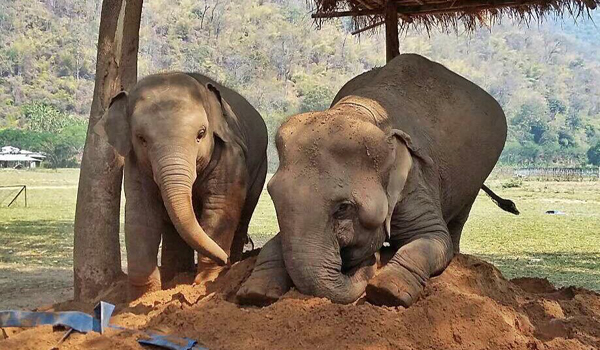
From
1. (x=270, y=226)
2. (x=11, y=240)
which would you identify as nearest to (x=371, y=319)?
(x=11, y=240)

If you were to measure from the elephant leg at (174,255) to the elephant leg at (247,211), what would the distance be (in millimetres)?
367

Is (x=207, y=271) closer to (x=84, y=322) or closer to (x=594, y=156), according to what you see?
(x=84, y=322)

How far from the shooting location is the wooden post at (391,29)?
8945 millimetres

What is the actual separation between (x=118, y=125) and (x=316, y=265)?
2132 millimetres

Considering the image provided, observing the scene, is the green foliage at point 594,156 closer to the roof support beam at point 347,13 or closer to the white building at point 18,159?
the white building at point 18,159

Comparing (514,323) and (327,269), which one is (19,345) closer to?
(327,269)

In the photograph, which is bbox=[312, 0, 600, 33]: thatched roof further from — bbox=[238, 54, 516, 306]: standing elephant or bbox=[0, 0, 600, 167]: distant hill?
bbox=[0, 0, 600, 167]: distant hill

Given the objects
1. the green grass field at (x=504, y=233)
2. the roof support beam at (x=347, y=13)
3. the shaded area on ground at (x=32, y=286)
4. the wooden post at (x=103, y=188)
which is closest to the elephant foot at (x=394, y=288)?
the wooden post at (x=103, y=188)

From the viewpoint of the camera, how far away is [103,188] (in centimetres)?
643

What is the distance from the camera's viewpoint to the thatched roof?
28.6 feet

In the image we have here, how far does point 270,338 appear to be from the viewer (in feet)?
13.5

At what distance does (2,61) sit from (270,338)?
70377 mm

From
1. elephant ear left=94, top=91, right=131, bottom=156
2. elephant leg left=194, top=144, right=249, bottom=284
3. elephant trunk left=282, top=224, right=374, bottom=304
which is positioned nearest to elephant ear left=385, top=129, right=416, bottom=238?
elephant trunk left=282, top=224, right=374, bottom=304

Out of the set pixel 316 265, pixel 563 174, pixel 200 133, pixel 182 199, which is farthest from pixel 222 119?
pixel 563 174
